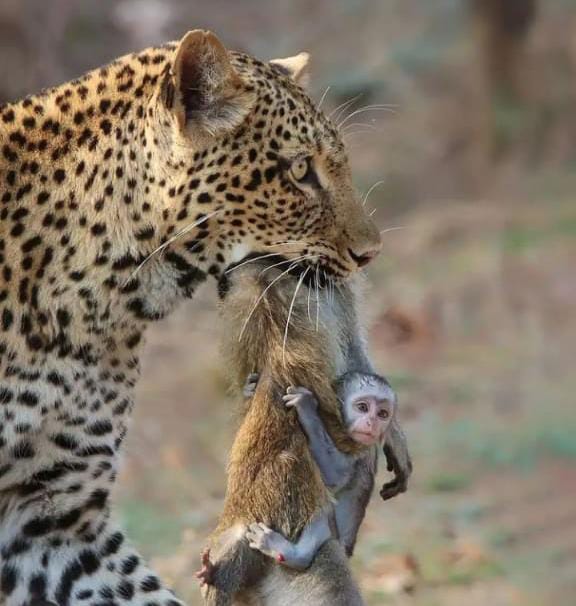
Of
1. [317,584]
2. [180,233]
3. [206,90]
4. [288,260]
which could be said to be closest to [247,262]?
[288,260]

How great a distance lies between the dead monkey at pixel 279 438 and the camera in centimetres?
541

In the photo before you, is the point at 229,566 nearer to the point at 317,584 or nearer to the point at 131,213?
the point at 317,584

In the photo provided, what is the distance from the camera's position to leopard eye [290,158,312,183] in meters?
5.42

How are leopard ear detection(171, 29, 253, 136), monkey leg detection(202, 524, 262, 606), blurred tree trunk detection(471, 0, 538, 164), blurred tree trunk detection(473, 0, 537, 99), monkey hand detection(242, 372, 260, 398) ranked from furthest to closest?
blurred tree trunk detection(473, 0, 537, 99), blurred tree trunk detection(471, 0, 538, 164), monkey hand detection(242, 372, 260, 398), monkey leg detection(202, 524, 262, 606), leopard ear detection(171, 29, 253, 136)

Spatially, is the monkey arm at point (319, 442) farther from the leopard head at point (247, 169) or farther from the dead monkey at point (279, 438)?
the leopard head at point (247, 169)

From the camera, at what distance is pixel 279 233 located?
541 centimetres

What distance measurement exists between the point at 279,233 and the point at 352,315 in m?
0.45

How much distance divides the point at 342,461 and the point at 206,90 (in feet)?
4.15

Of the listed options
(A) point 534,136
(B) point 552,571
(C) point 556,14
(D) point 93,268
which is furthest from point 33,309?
(C) point 556,14

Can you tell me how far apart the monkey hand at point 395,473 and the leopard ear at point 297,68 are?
1273 mm

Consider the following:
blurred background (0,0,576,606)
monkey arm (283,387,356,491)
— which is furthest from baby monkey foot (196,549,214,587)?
blurred background (0,0,576,606)

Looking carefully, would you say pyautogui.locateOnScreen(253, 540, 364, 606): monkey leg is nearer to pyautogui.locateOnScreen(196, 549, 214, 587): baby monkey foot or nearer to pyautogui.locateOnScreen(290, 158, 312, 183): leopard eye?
pyautogui.locateOnScreen(196, 549, 214, 587): baby monkey foot

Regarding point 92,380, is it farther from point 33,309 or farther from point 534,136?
point 534,136

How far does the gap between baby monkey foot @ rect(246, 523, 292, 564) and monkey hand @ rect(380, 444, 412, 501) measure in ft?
1.44
